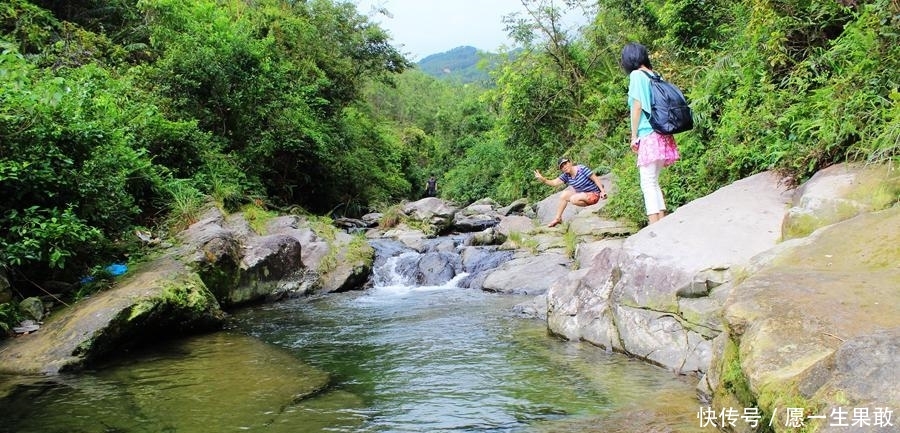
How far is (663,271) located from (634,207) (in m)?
4.27

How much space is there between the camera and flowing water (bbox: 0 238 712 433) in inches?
155

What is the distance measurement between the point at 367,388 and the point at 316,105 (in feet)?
47.0

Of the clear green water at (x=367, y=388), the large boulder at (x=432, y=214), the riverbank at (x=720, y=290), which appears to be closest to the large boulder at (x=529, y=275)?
the riverbank at (x=720, y=290)

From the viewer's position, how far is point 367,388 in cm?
473

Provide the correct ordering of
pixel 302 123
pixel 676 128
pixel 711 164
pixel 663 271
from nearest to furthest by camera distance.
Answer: pixel 663 271 < pixel 676 128 < pixel 711 164 < pixel 302 123

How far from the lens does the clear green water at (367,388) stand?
12.9 ft

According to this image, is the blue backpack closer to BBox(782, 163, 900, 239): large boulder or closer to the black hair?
the black hair

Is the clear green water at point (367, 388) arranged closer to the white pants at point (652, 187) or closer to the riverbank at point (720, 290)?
the riverbank at point (720, 290)

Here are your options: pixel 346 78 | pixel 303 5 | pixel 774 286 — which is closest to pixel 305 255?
pixel 774 286

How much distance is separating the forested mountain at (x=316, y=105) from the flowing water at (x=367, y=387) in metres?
1.77

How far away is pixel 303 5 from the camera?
2052cm

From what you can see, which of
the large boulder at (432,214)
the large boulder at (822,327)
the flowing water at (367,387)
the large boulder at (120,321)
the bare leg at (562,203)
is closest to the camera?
the large boulder at (822,327)

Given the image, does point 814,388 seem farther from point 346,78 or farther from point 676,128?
point 346,78

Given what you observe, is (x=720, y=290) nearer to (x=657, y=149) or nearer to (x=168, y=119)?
(x=657, y=149)
